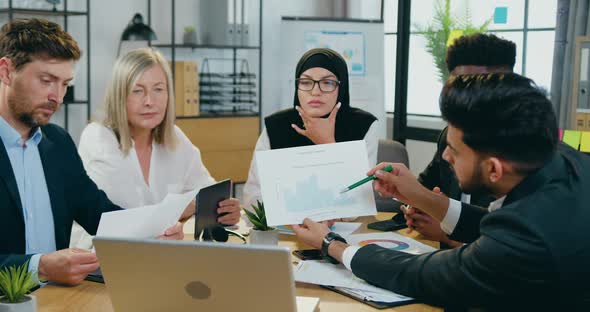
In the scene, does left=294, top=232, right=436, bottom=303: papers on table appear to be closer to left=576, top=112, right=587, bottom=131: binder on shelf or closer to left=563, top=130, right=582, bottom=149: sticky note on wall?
left=563, top=130, right=582, bottom=149: sticky note on wall

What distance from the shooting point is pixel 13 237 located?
2.17 meters

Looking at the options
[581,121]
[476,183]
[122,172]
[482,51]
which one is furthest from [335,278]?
[581,121]

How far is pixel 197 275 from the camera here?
4.40 feet

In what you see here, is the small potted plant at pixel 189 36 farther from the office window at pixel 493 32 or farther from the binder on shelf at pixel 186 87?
the office window at pixel 493 32

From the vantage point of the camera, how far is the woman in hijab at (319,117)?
3.17 metres

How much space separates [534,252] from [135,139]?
1.89 m

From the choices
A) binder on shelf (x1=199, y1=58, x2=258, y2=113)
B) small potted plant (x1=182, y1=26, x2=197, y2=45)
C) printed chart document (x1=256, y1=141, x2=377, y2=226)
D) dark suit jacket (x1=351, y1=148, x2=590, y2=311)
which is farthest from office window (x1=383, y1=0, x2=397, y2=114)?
dark suit jacket (x1=351, y1=148, x2=590, y2=311)

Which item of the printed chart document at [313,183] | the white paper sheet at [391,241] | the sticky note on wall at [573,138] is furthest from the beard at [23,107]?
the sticky note on wall at [573,138]

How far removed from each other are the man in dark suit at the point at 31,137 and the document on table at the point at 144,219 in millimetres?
100

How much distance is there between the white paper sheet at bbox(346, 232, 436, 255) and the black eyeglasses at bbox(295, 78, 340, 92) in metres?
0.93

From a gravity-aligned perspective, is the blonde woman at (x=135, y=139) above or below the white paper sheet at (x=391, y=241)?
above

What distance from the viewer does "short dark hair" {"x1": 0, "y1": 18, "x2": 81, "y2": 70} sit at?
85.0 inches

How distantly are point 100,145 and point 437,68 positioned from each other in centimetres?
360

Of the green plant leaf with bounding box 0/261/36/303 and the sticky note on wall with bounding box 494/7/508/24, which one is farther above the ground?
the sticky note on wall with bounding box 494/7/508/24
